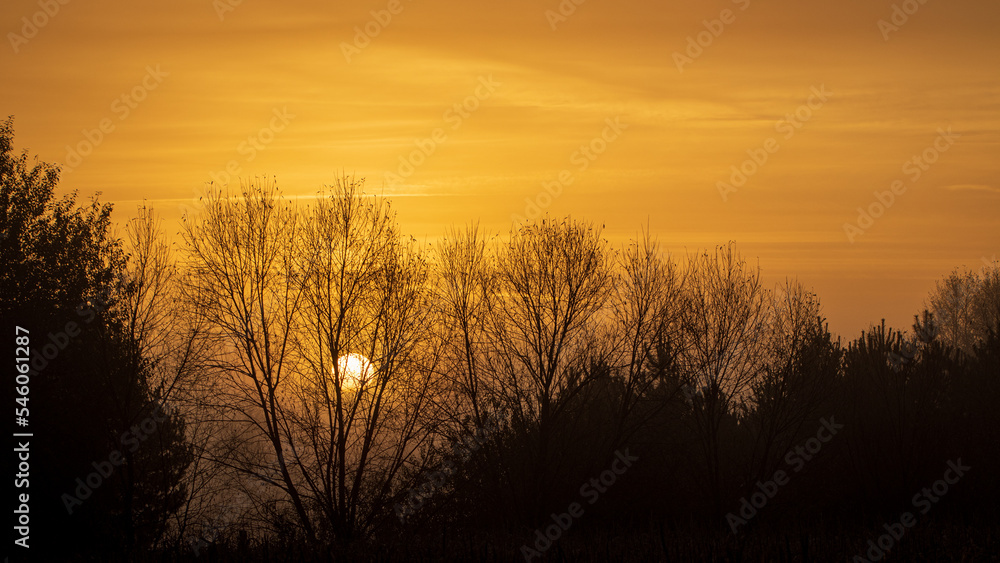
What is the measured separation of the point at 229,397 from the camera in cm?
3375

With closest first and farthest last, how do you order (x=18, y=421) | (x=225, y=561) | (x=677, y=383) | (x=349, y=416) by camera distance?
(x=225, y=561) < (x=18, y=421) < (x=349, y=416) < (x=677, y=383)

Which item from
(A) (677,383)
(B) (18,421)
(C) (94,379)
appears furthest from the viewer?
(A) (677,383)

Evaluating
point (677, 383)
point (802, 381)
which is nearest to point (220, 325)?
point (677, 383)

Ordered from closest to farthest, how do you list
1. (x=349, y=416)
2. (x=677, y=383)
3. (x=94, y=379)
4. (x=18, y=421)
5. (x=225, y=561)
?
(x=225, y=561) < (x=18, y=421) < (x=94, y=379) < (x=349, y=416) < (x=677, y=383)

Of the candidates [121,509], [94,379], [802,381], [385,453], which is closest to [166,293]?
Result: [94,379]

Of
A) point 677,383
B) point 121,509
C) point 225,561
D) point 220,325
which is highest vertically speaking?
point 220,325

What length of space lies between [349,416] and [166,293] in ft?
30.0

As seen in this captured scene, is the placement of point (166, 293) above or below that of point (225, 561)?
above

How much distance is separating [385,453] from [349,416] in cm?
447

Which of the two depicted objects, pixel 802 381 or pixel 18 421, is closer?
pixel 18 421

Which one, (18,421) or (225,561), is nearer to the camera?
(225,561)

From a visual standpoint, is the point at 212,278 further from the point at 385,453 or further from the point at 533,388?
the point at 533,388

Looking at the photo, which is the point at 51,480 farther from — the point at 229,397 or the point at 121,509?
the point at 229,397

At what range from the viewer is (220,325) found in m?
33.8
